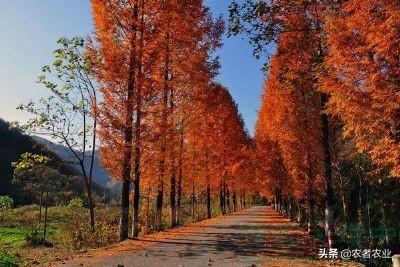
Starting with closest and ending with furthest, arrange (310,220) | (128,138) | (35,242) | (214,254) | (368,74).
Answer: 1. (368,74)
2. (214,254)
3. (128,138)
4. (310,220)
5. (35,242)

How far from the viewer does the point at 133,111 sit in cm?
1505

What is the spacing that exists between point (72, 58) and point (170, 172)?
7409 millimetres

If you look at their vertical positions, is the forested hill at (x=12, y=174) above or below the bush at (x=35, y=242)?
above

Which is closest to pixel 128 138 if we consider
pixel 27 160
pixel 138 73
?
pixel 138 73

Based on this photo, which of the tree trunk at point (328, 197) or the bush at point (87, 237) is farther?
the bush at point (87, 237)

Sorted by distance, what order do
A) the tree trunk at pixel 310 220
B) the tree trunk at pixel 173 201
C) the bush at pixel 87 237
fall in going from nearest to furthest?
the bush at pixel 87 237, the tree trunk at pixel 310 220, the tree trunk at pixel 173 201

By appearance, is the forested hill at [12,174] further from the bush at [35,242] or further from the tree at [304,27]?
the tree at [304,27]

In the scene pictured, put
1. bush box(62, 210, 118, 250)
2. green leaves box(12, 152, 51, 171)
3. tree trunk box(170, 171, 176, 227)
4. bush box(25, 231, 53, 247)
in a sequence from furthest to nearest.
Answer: tree trunk box(170, 171, 176, 227)
bush box(25, 231, 53, 247)
bush box(62, 210, 118, 250)
green leaves box(12, 152, 51, 171)

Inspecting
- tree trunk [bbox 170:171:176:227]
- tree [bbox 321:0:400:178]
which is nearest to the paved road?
tree [bbox 321:0:400:178]

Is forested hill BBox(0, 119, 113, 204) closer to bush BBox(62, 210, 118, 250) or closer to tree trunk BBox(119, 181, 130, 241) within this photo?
bush BBox(62, 210, 118, 250)

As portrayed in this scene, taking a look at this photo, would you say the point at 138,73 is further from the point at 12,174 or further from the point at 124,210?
the point at 12,174

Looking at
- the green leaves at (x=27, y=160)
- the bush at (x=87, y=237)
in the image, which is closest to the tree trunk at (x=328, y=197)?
the bush at (x=87, y=237)

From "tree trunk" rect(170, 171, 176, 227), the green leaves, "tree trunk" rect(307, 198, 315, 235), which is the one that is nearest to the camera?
the green leaves

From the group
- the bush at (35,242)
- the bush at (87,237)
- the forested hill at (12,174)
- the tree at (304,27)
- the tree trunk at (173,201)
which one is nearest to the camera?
the tree at (304,27)
